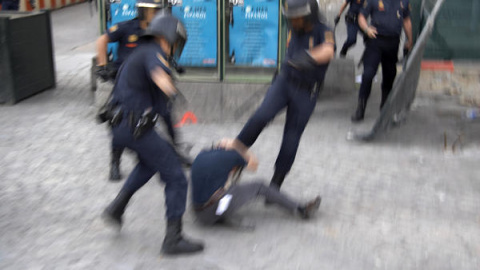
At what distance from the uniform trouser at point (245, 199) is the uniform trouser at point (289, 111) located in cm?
44

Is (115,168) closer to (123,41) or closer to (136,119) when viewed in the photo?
(123,41)

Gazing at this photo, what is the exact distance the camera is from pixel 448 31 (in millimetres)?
8078

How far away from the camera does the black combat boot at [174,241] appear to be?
4.16 meters

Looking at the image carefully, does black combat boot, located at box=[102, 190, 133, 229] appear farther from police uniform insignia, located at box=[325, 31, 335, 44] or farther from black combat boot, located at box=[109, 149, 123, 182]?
police uniform insignia, located at box=[325, 31, 335, 44]

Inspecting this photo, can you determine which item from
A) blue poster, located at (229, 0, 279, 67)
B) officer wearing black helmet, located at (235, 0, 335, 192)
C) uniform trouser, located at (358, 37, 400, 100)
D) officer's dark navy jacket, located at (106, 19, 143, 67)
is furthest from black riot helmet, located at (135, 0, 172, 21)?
uniform trouser, located at (358, 37, 400, 100)

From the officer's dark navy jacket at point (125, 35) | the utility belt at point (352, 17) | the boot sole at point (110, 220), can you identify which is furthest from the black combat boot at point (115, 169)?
the utility belt at point (352, 17)

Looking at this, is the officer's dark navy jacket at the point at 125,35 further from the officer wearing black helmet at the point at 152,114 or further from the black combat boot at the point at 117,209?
the black combat boot at the point at 117,209

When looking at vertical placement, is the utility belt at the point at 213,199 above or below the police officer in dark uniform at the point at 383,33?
below

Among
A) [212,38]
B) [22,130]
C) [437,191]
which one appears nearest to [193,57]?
[212,38]

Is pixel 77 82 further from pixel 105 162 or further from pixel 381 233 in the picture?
pixel 381 233

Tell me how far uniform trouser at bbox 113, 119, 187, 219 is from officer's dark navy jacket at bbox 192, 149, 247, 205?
1.18 ft

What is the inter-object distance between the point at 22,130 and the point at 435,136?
4700 mm

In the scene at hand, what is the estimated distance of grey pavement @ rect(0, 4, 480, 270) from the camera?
422cm

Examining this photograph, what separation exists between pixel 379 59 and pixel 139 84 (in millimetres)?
3973
